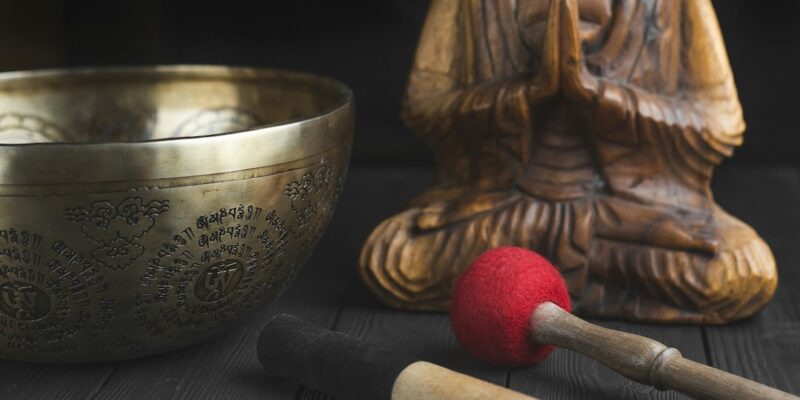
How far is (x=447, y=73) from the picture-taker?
58.4 inches

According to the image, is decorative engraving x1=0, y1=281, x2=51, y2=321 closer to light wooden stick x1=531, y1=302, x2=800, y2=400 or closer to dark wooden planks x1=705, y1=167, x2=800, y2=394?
light wooden stick x1=531, y1=302, x2=800, y2=400

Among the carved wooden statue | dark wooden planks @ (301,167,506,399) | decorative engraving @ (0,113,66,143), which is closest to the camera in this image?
dark wooden planks @ (301,167,506,399)

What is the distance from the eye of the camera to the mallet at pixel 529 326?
1.03 metres

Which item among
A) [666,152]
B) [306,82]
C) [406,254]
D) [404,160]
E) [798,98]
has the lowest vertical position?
[404,160]

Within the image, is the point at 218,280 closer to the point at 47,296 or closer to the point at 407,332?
the point at 47,296

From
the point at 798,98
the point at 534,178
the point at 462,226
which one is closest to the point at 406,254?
the point at 462,226

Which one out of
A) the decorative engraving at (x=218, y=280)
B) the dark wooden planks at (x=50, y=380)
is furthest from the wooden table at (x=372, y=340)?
the decorative engraving at (x=218, y=280)

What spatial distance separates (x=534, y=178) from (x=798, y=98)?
1002mm

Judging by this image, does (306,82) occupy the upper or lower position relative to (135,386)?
upper

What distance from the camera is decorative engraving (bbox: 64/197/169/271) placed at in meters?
1.00

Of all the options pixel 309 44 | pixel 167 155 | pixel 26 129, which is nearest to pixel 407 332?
pixel 167 155

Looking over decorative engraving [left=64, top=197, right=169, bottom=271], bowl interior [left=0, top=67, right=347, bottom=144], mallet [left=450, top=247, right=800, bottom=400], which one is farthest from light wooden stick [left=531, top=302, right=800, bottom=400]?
bowl interior [left=0, top=67, right=347, bottom=144]

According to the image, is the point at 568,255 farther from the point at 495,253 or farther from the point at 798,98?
the point at 798,98

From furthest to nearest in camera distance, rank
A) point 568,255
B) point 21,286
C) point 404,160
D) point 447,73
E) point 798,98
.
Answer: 1. point 404,160
2. point 798,98
3. point 447,73
4. point 568,255
5. point 21,286
